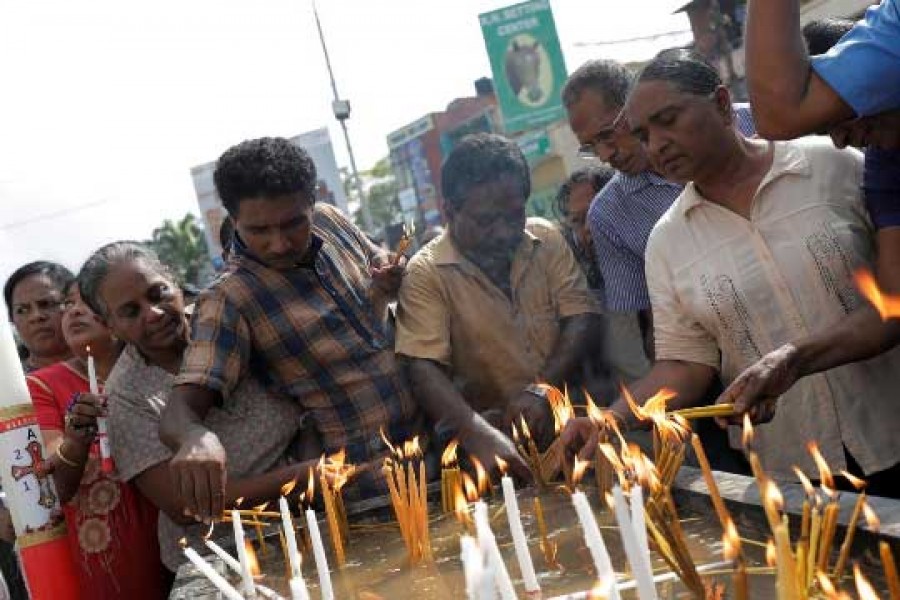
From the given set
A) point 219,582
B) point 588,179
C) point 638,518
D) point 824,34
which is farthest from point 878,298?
point 588,179

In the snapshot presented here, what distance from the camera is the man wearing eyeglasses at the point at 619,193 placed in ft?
12.9

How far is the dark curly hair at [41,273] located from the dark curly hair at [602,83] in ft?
8.29

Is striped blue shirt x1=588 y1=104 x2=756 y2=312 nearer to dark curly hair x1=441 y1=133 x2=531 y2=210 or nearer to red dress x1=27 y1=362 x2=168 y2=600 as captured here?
dark curly hair x1=441 y1=133 x2=531 y2=210

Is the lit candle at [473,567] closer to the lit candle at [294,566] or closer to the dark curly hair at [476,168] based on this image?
the lit candle at [294,566]

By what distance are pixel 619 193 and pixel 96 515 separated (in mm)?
2346

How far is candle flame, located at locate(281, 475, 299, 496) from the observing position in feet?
10.9

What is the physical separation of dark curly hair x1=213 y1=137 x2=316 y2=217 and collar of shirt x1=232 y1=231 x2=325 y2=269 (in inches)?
4.6

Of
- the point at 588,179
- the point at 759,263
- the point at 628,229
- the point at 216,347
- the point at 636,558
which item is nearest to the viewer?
the point at 636,558

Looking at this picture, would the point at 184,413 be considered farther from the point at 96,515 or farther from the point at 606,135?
the point at 606,135

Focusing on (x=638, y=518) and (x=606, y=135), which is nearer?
(x=638, y=518)

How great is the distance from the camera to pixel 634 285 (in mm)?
3916

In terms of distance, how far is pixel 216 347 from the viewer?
3.51 meters

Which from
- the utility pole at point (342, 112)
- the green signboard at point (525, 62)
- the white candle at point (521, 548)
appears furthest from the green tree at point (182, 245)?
the white candle at point (521, 548)

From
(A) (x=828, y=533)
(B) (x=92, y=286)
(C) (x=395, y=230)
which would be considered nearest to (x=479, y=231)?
(B) (x=92, y=286)
